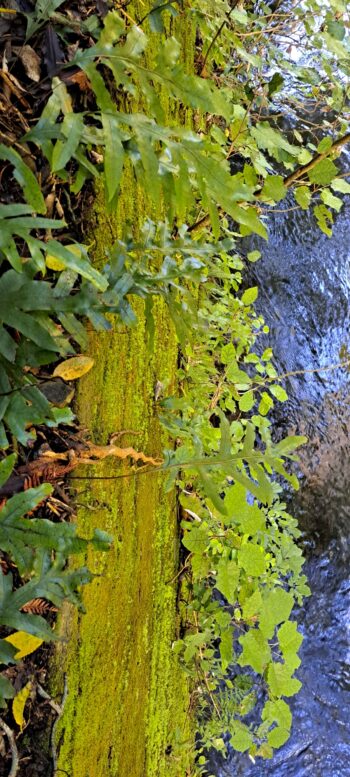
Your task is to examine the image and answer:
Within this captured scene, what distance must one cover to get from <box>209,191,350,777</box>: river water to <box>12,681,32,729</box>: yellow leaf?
214 cm

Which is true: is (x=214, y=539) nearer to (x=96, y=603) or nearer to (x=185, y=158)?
(x=96, y=603)

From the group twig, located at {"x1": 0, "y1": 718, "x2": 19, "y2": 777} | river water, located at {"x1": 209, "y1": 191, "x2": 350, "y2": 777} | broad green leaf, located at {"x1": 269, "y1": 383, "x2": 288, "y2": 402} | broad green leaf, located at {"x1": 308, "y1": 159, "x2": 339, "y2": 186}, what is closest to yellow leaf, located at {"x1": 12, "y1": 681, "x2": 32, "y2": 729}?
twig, located at {"x1": 0, "y1": 718, "x2": 19, "y2": 777}

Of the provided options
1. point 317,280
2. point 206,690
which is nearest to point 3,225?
point 206,690

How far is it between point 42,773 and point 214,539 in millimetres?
890

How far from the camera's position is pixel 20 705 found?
1.13 metres

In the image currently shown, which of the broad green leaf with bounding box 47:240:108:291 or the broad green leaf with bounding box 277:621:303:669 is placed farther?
the broad green leaf with bounding box 277:621:303:669

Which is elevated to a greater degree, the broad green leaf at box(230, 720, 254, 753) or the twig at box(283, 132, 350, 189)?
the twig at box(283, 132, 350, 189)

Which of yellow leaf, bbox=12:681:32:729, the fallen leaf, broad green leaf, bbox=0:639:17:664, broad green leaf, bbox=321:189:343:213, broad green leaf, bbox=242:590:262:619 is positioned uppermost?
the fallen leaf

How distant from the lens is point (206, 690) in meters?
2.32

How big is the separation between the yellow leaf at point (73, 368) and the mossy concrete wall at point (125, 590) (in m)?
0.04

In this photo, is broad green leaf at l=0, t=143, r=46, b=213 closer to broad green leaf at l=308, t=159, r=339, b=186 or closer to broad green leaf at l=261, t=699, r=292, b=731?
broad green leaf at l=308, t=159, r=339, b=186

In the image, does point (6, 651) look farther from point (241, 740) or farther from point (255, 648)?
point (241, 740)

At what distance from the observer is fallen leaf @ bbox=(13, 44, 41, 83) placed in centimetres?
114

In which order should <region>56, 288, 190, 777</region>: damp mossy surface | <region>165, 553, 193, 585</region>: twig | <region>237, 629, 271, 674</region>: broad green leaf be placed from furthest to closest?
<region>165, 553, 193, 585</region>: twig, <region>237, 629, 271, 674</region>: broad green leaf, <region>56, 288, 190, 777</region>: damp mossy surface
